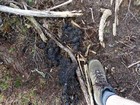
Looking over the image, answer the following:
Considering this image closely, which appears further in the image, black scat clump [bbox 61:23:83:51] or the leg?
black scat clump [bbox 61:23:83:51]

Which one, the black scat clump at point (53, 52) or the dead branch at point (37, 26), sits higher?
the dead branch at point (37, 26)

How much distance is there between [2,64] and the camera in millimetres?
3455

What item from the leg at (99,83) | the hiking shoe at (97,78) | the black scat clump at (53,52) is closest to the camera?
the leg at (99,83)

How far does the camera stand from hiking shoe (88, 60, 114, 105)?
321 cm

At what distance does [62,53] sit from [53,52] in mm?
112

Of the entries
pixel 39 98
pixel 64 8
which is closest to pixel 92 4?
pixel 64 8

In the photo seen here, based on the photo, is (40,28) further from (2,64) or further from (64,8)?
(2,64)

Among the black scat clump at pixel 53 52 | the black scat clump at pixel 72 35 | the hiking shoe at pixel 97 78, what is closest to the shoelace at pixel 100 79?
the hiking shoe at pixel 97 78

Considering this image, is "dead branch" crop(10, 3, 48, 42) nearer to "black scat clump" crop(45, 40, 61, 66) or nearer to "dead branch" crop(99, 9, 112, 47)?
"black scat clump" crop(45, 40, 61, 66)

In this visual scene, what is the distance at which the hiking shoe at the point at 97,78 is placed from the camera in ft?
10.5

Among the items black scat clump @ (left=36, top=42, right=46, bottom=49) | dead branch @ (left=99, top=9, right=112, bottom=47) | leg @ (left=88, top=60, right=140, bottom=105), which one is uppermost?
dead branch @ (left=99, top=9, right=112, bottom=47)

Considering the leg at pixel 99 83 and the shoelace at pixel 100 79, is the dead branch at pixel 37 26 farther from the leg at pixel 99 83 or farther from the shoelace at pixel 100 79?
the shoelace at pixel 100 79

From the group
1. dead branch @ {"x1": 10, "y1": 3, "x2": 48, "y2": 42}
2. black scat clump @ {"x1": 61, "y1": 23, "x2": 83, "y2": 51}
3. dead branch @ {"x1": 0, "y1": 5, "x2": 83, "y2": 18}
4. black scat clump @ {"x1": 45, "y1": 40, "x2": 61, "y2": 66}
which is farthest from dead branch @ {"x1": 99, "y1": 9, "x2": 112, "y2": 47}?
dead branch @ {"x1": 10, "y1": 3, "x2": 48, "y2": 42}

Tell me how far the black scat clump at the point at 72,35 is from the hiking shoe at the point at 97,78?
0.27m
